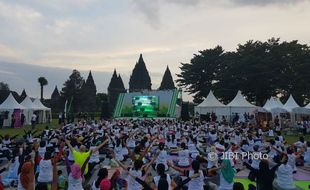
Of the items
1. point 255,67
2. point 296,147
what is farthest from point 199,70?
point 296,147

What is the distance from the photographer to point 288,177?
10.2m

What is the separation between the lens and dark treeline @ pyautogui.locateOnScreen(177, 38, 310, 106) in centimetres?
4800

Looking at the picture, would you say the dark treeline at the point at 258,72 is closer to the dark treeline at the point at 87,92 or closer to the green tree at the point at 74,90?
the dark treeline at the point at 87,92

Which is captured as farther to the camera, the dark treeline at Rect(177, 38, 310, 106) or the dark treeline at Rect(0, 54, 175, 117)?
the dark treeline at Rect(0, 54, 175, 117)

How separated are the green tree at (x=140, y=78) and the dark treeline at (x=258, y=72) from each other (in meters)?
11.2

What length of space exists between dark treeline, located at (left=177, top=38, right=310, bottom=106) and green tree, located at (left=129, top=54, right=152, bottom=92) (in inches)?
443

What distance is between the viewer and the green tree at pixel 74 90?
63.5 meters

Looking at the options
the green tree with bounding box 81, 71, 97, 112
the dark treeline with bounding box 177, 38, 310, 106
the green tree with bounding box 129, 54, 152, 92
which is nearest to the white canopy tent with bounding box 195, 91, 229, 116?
the dark treeline with bounding box 177, 38, 310, 106

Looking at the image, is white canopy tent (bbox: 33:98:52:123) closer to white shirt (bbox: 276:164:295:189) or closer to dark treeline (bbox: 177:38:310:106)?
dark treeline (bbox: 177:38:310:106)

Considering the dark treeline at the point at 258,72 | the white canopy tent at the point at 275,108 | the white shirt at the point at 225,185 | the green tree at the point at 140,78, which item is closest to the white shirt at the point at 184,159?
the white shirt at the point at 225,185

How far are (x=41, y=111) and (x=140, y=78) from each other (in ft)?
90.9

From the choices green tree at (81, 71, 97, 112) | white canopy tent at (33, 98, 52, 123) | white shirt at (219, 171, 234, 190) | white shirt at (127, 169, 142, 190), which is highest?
green tree at (81, 71, 97, 112)

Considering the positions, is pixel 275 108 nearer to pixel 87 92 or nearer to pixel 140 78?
pixel 140 78

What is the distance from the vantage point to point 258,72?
165 ft
